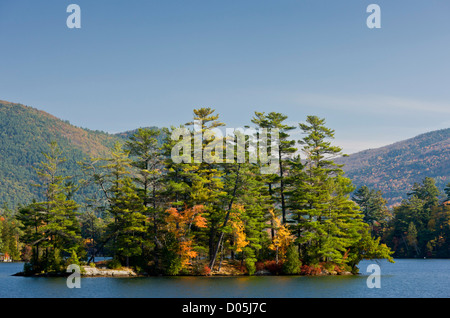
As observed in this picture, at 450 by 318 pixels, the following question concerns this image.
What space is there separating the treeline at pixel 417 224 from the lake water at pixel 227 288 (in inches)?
2226

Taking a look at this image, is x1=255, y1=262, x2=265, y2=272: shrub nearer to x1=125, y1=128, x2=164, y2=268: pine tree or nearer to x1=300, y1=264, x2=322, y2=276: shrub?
x1=300, y1=264, x2=322, y2=276: shrub

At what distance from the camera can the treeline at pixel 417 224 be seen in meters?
104

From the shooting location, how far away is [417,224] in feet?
356

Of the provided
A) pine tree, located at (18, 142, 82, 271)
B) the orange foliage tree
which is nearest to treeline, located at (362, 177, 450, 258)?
the orange foliage tree

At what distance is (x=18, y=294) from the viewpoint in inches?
1506

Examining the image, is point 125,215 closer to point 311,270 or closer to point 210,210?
point 210,210

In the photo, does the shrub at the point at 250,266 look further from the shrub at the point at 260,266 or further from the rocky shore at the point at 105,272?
the rocky shore at the point at 105,272

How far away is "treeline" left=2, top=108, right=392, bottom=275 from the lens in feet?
174

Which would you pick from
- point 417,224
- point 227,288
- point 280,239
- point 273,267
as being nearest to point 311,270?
point 273,267

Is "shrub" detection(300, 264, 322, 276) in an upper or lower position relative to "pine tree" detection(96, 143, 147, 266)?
lower

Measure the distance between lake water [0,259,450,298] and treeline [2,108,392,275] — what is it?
3.90m

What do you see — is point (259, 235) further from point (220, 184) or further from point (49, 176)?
point (49, 176)

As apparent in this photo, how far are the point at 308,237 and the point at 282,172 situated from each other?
9121 millimetres
